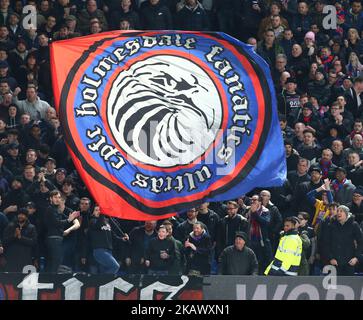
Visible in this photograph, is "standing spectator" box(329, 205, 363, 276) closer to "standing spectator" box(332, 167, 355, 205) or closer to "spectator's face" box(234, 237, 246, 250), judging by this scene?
"standing spectator" box(332, 167, 355, 205)

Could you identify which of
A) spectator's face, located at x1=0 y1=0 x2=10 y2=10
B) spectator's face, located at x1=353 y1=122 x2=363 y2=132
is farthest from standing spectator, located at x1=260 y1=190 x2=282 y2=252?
spectator's face, located at x1=0 y1=0 x2=10 y2=10

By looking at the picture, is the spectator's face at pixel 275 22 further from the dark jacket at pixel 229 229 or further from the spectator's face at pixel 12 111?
the dark jacket at pixel 229 229

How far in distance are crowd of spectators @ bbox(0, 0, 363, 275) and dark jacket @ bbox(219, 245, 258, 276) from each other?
20 mm

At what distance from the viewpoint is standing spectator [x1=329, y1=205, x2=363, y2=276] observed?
21.2 metres

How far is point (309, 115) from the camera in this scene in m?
24.2

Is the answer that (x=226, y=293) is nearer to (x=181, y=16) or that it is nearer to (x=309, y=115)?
(x=309, y=115)

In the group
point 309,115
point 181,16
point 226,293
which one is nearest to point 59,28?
point 181,16

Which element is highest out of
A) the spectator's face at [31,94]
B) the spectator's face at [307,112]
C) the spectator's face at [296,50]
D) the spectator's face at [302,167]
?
the spectator's face at [296,50]

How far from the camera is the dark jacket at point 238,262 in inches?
818

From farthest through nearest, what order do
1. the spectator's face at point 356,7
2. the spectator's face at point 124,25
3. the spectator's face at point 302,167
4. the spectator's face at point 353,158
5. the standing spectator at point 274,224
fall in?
the spectator's face at point 356,7, the spectator's face at point 124,25, the spectator's face at point 353,158, the spectator's face at point 302,167, the standing spectator at point 274,224

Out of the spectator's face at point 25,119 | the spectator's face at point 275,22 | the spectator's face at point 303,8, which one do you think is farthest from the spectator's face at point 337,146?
the spectator's face at point 25,119

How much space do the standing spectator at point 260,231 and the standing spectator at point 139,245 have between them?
1.43 metres

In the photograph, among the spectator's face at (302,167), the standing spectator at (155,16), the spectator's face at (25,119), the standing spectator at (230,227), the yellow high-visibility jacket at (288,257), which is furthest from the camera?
the standing spectator at (155,16)

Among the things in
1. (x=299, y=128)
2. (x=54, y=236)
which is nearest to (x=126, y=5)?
(x=299, y=128)
